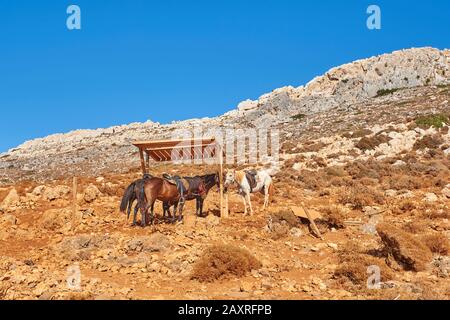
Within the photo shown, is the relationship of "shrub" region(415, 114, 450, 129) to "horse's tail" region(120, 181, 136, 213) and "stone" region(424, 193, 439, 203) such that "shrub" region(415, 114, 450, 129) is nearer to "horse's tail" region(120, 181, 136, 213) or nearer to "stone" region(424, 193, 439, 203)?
"stone" region(424, 193, 439, 203)

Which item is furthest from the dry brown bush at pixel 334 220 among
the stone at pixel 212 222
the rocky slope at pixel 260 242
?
the stone at pixel 212 222

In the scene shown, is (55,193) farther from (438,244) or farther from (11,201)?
(438,244)

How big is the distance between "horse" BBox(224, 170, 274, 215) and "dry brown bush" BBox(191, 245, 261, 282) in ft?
22.2

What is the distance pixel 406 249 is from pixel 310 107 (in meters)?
69.1

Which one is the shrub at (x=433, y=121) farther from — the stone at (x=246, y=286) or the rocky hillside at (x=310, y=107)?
the stone at (x=246, y=286)

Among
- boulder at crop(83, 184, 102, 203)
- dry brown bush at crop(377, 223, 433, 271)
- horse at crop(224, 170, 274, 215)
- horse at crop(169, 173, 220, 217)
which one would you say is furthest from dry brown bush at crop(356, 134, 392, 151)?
dry brown bush at crop(377, 223, 433, 271)

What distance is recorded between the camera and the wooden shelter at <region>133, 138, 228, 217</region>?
1556cm

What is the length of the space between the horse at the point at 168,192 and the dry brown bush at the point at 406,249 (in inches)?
282

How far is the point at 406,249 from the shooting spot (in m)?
9.73
